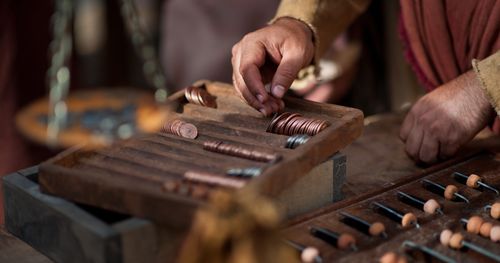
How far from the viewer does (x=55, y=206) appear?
1.41 m

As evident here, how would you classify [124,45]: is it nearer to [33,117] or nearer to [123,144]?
[33,117]

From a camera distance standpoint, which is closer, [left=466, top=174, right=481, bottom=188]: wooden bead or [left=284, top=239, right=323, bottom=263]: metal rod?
[left=284, top=239, right=323, bottom=263]: metal rod

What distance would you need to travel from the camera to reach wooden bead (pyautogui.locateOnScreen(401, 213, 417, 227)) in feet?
5.08

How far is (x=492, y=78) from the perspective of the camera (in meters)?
1.81

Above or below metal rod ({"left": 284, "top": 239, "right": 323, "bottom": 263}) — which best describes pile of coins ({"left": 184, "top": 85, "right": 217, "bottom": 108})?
above

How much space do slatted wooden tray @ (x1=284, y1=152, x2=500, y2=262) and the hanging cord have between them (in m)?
0.29

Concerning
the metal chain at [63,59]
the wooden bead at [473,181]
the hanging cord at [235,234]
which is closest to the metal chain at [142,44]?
the metal chain at [63,59]

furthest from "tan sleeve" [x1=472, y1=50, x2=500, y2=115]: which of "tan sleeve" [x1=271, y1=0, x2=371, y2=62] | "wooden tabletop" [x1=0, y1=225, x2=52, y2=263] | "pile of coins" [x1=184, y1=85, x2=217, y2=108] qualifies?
"wooden tabletop" [x1=0, y1=225, x2=52, y2=263]

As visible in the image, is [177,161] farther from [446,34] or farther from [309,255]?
[446,34]

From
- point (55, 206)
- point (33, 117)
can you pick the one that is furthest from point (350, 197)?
point (33, 117)

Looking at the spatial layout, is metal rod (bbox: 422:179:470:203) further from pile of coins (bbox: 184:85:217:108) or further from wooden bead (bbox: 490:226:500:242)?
pile of coins (bbox: 184:85:217:108)

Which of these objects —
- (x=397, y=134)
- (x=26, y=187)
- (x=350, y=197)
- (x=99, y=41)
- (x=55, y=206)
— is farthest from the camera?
→ (x=99, y=41)

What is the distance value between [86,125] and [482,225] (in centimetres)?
236

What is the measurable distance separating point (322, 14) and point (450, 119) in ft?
1.81
